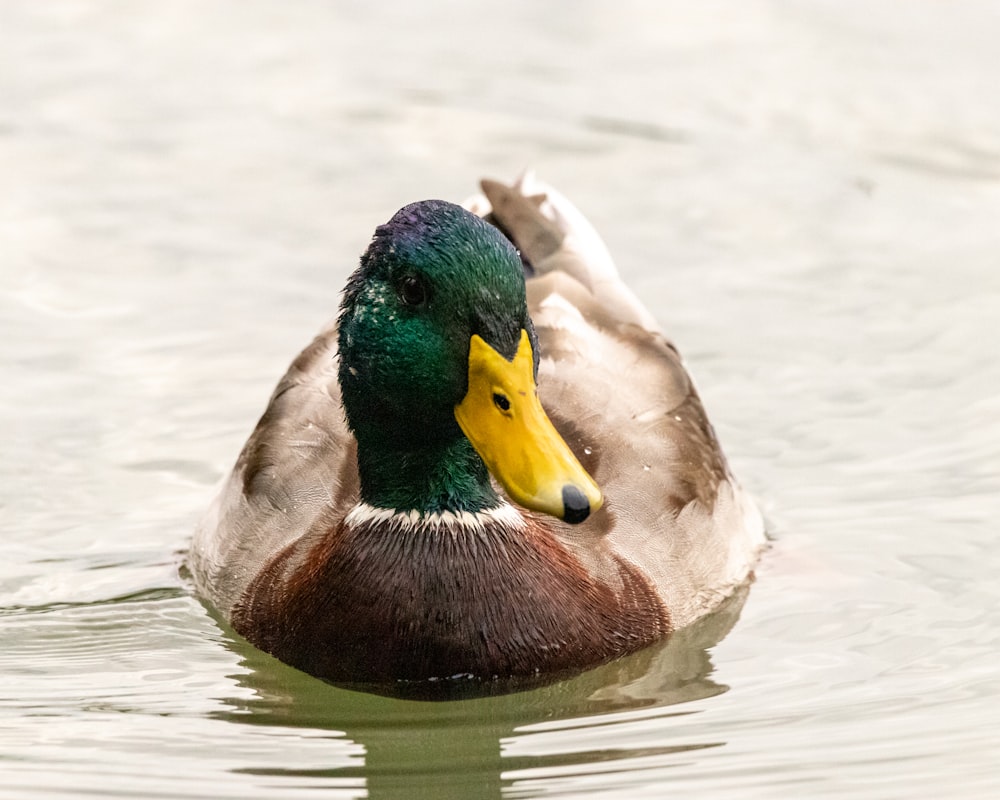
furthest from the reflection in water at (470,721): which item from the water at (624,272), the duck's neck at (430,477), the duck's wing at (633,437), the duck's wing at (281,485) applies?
the duck's neck at (430,477)

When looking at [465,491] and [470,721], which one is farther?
[465,491]

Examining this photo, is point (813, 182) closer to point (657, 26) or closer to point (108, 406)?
point (657, 26)

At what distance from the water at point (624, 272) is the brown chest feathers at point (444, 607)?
14cm

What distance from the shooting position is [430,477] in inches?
282

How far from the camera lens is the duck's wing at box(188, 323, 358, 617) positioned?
796 centimetres

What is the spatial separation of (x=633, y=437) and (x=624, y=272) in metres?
3.28

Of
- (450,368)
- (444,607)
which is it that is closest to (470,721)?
(444,607)

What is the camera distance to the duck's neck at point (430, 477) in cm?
714

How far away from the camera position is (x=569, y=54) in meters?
13.8

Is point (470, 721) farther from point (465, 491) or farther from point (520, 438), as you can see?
point (520, 438)

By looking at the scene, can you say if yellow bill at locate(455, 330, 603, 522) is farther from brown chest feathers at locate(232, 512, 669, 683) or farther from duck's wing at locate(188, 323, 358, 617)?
duck's wing at locate(188, 323, 358, 617)

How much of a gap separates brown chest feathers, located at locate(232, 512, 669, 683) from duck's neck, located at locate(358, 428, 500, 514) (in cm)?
8

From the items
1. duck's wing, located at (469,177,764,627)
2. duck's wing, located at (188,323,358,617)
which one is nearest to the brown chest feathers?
duck's wing, located at (469,177,764,627)

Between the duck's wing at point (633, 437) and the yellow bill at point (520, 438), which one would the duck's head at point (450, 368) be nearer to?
the yellow bill at point (520, 438)
